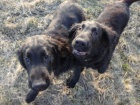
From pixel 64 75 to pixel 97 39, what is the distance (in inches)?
47.3

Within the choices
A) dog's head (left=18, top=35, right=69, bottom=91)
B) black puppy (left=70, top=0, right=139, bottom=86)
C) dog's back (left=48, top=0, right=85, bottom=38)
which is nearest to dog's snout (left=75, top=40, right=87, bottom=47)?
black puppy (left=70, top=0, right=139, bottom=86)

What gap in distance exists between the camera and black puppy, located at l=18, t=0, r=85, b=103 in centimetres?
439

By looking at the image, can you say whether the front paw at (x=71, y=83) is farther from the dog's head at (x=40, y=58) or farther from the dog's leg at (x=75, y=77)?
the dog's head at (x=40, y=58)

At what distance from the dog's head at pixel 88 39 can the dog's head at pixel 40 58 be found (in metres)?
0.34

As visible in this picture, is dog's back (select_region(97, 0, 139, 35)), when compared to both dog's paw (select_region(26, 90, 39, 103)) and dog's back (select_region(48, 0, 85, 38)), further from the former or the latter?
dog's paw (select_region(26, 90, 39, 103))

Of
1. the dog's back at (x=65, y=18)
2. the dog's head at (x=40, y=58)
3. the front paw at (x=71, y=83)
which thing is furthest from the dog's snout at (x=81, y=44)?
the front paw at (x=71, y=83)

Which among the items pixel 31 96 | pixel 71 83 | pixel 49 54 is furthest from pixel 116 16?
pixel 31 96

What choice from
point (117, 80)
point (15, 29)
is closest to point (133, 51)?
point (117, 80)

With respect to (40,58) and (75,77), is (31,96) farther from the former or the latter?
(40,58)

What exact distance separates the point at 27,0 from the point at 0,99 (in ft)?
8.73

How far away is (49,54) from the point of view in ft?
15.4

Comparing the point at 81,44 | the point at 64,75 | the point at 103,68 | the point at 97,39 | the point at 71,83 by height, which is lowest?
the point at 64,75

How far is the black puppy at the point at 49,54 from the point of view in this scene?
4.39 m

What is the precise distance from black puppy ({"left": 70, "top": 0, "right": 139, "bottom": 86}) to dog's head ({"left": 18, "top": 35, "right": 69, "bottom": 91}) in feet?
1.10
